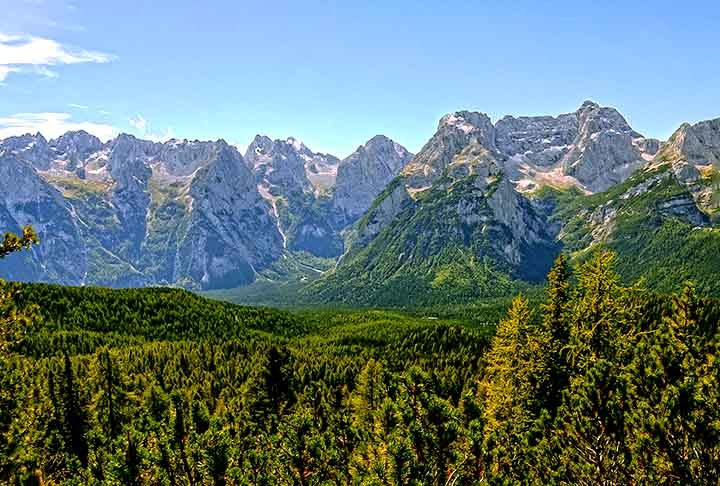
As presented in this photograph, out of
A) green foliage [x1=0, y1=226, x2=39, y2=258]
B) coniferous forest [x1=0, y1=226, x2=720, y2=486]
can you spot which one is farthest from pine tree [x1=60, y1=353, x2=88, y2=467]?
green foliage [x1=0, y1=226, x2=39, y2=258]

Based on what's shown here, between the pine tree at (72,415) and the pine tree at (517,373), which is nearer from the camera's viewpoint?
the pine tree at (517,373)

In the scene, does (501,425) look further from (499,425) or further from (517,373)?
(517,373)

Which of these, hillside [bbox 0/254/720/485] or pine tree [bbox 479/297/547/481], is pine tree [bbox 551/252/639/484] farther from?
pine tree [bbox 479/297/547/481]

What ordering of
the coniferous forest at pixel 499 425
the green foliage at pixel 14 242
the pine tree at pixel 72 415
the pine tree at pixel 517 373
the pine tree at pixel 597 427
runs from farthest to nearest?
1. the pine tree at pixel 72 415
2. the pine tree at pixel 517 373
3. the pine tree at pixel 597 427
4. the green foliage at pixel 14 242
5. the coniferous forest at pixel 499 425

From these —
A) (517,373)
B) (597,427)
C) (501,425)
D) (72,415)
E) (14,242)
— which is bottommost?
(72,415)

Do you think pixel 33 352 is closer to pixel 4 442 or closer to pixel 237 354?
pixel 237 354

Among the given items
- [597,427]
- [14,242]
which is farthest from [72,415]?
[597,427]

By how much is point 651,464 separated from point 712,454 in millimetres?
2420

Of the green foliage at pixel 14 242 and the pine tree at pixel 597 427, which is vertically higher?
the green foliage at pixel 14 242

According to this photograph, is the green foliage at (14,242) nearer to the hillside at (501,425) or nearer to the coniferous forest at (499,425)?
the coniferous forest at (499,425)

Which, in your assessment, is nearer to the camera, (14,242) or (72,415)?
(14,242)

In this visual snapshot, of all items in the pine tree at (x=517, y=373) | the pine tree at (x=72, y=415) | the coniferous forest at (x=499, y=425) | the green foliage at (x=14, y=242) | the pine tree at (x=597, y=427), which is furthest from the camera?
the pine tree at (x=72, y=415)

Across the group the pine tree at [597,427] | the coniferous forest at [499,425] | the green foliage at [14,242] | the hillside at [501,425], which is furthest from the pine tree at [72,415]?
the pine tree at [597,427]

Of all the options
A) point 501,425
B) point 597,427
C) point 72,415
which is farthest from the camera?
point 72,415
